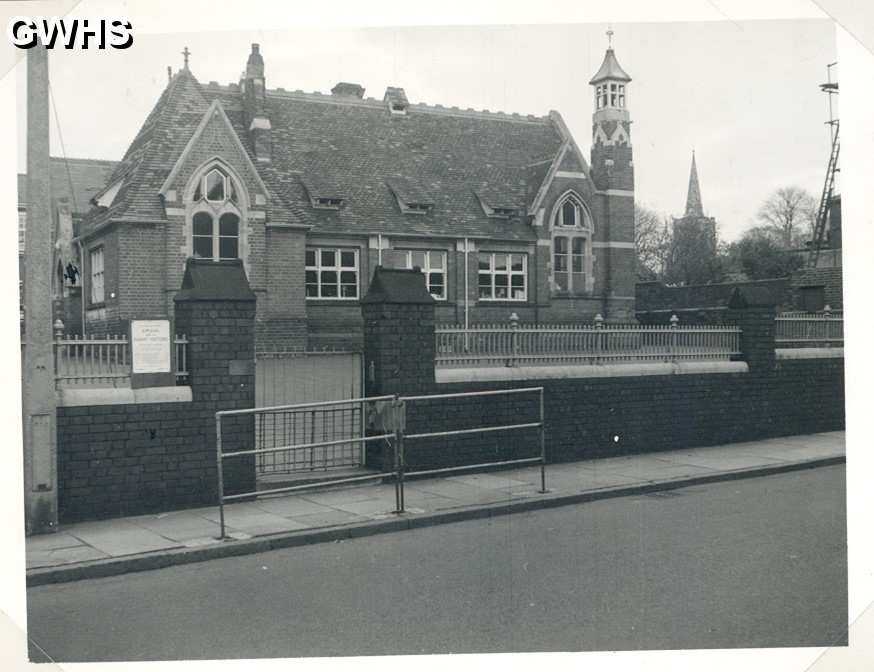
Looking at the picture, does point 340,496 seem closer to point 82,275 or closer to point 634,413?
point 634,413

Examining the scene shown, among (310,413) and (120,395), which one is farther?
(310,413)

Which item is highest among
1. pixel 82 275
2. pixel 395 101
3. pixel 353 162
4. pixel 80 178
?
pixel 395 101

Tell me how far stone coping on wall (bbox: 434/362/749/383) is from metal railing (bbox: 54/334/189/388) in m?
4.16

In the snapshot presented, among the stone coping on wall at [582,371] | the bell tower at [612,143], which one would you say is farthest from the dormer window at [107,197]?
the bell tower at [612,143]

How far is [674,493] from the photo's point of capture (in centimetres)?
1112

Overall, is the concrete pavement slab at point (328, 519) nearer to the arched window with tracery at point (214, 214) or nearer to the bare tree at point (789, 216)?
the arched window with tracery at point (214, 214)

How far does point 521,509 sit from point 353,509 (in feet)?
6.24

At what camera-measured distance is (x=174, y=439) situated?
10.1m

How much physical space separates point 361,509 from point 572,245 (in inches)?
897

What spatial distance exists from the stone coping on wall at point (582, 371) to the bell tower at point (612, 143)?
1863 centimetres

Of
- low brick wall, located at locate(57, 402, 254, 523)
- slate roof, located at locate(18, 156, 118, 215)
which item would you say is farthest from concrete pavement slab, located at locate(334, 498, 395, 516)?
slate roof, located at locate(18, 156, 118, 215)

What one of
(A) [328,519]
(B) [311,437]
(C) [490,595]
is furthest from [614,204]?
(C) [490,595]

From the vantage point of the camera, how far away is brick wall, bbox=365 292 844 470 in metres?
12.0

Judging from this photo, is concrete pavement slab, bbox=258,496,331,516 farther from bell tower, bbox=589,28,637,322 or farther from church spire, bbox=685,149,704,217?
bell tower, bbox=589,28,637,322
